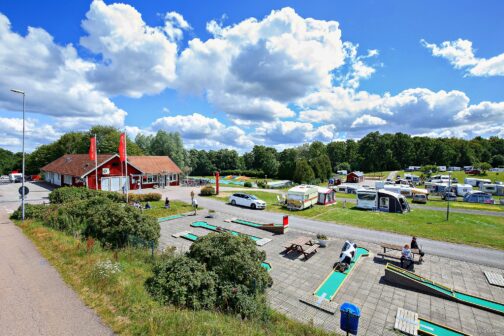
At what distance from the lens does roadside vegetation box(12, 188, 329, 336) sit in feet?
20.3

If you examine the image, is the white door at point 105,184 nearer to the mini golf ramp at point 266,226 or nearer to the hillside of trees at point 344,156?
the mini golf ramp at point 266,226

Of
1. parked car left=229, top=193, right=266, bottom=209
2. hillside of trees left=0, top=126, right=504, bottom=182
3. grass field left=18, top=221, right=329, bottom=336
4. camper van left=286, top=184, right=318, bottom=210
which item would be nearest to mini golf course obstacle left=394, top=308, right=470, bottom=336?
grass field left=18, top=221, right=329, bottom=336

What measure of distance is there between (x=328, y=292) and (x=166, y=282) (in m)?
6.41

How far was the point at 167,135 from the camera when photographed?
205 ft

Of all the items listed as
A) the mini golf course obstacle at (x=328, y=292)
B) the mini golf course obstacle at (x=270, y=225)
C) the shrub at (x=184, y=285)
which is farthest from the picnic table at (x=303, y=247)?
the shrub at (x=184, y=285)

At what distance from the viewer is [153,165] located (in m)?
42.4

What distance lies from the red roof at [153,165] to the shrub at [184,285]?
33.7m

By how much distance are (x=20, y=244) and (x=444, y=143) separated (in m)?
130

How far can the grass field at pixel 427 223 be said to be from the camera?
18002mm

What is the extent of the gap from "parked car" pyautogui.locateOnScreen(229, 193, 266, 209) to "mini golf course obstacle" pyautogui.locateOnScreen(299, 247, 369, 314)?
14.9m

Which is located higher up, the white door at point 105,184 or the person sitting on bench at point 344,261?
the white door at point 105,184

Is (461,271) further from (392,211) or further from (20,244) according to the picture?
(20,244)

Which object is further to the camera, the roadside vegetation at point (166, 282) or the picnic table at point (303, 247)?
the picnic table at point (303, 247)

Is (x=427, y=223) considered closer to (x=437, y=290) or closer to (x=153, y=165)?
(x=437, y=290)
